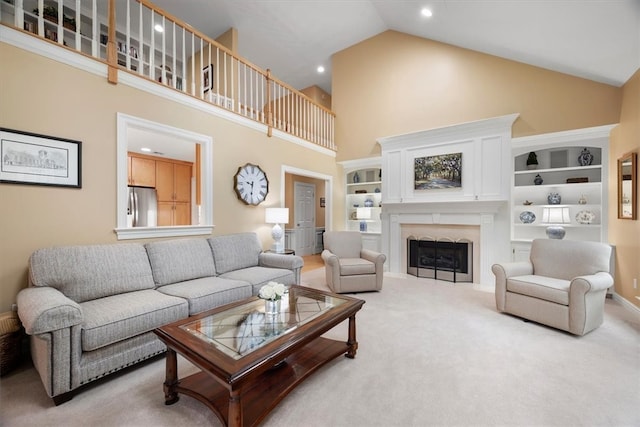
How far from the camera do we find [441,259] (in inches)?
190

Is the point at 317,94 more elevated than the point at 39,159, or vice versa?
the point at 317,94

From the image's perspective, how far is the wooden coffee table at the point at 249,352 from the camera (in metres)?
1.35

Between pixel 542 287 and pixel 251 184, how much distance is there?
12.7 feet

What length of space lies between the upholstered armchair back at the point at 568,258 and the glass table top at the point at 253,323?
8.72 ft

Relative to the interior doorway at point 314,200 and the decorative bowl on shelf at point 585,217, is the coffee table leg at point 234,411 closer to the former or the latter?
the interior doorway at point 314,200

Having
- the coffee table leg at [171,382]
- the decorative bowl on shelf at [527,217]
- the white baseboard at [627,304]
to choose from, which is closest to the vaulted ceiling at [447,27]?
the decorative bowl on shelf at [527,217]

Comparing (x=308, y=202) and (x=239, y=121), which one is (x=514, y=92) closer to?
(x=239, y=121)

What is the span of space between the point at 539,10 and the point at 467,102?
1.77m

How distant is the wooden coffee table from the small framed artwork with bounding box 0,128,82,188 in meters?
1.83

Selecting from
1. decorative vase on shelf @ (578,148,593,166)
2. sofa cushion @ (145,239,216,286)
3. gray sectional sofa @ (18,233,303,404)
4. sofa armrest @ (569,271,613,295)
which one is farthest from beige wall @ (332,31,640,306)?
gray sectional sofa @ (18,233,303,404)

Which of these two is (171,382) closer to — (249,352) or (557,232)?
(249,352)

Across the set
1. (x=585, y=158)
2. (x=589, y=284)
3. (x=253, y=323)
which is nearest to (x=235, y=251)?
(x=253, y=323)

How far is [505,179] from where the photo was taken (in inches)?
162

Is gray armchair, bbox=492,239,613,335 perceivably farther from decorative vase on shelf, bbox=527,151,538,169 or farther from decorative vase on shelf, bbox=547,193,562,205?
decorative vase on shelf, bbox=527,151,538,169
